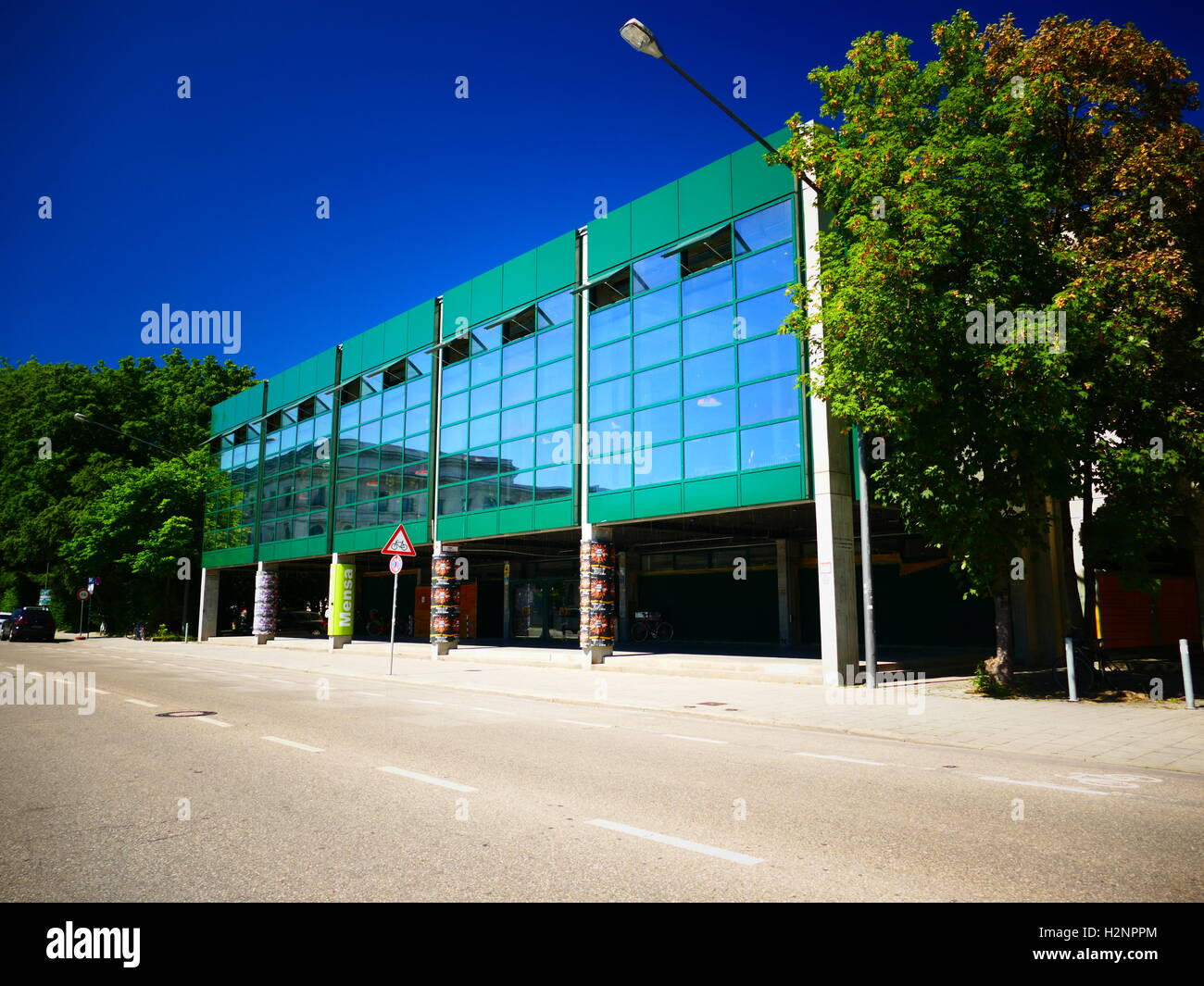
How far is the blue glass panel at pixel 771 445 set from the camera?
707 inches

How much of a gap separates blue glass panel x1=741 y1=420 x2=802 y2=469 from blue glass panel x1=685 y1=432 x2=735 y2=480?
0.40 m

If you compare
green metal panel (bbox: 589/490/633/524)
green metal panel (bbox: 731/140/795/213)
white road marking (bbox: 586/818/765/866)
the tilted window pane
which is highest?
green metal panel (bbox: 731/140/795/213)

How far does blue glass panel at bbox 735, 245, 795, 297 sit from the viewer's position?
18750 millimetres

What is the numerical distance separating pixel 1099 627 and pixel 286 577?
153 ft

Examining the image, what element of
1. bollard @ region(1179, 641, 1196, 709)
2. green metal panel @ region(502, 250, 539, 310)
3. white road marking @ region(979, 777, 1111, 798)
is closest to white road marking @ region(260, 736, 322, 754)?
white road marking @ region(979, 777, 1111, 798)

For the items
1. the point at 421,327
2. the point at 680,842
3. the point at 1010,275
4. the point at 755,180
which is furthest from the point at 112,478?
the point at 680,842

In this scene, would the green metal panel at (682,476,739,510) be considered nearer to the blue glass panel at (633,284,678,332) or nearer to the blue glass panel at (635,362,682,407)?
the blue glass panel at (635,362,682,407)

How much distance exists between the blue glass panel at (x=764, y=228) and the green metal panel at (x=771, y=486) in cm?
555

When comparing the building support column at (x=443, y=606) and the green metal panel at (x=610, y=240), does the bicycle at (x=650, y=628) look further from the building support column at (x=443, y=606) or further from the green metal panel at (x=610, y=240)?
the green metal panel at (x=610, y=240)

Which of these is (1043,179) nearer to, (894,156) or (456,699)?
(894,156)

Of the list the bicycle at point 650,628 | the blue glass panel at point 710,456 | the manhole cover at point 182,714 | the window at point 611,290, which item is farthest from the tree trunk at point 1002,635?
the bicycle at point 650,628

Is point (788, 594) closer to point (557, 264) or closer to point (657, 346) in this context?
point (657, 346)

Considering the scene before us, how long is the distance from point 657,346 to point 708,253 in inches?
108

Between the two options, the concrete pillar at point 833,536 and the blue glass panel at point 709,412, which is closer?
the concrete pillar at point 833,536
